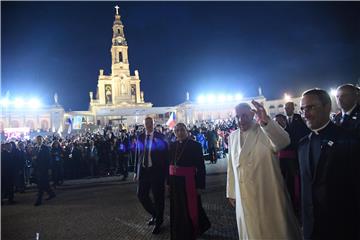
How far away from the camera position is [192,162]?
5535 millimetres

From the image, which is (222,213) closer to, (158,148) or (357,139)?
(158,148)

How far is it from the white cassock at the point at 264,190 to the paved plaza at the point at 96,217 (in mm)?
2085

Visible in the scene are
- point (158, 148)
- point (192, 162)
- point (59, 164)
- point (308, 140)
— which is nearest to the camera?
point (308, 140)

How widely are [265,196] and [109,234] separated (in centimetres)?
375

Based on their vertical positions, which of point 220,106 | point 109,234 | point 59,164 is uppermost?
point 220,106

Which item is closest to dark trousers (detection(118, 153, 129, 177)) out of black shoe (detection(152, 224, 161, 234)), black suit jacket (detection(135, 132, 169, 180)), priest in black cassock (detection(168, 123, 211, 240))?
black suit jacket (detection(135, 132, 169, 180))

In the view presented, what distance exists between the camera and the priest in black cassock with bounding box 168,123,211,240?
5.29m

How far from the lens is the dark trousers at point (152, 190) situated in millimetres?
6375

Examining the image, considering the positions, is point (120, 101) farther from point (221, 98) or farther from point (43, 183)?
point (43, 183)

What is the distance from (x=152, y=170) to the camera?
6.53 metres

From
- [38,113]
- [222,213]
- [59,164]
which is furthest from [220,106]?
[222,213]

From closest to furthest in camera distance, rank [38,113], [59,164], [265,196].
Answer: [265,196]
[59,164]
[38,113]

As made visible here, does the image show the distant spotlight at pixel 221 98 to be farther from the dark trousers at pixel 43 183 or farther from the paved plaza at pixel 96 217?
the dark trousers at pixel 43 183

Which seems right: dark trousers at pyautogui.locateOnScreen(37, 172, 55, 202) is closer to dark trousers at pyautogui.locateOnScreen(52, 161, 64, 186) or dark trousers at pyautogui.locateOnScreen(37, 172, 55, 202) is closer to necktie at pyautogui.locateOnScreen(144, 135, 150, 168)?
dark trousers at pyautogui.locateOnScreen(52, 161, 64, 186)
